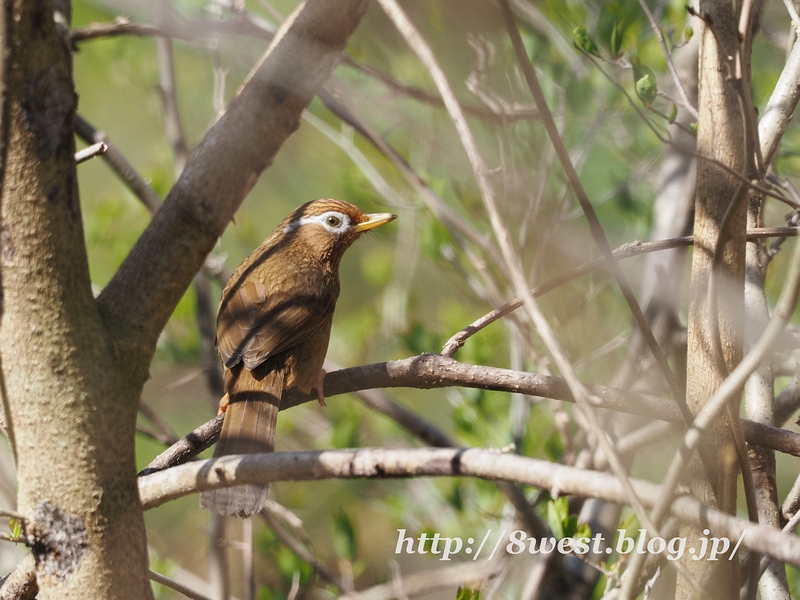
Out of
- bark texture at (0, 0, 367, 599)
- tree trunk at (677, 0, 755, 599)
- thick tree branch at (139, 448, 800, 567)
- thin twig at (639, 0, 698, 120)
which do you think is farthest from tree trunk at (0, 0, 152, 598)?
thin twig at (639, 0, 698, 120)

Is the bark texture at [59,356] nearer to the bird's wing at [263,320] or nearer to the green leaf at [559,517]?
the green leaf at [559,517]

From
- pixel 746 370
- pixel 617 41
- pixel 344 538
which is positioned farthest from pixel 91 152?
pixel 344 538

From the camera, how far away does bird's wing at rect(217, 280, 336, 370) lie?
3434 millimetres

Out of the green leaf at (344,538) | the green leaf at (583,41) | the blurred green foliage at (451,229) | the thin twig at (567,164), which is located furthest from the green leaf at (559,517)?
the green leaf at (344,538)

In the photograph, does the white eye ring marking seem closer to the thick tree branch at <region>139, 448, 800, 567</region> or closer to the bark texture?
the bark texture

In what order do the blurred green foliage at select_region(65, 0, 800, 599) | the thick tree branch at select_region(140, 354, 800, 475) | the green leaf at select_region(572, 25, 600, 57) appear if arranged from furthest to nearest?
the blurred green foliage at select_region(65, 0, 800, 599) < the green leaf at select_region(572, 25, 600, 57) < the thick tree branch at select_region(140, 354, 800, 475)

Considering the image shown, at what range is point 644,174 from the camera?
523 cm

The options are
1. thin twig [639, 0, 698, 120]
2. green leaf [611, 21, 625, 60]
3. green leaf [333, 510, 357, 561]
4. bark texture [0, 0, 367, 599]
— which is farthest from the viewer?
green leaf [333, 510, 357, 561]

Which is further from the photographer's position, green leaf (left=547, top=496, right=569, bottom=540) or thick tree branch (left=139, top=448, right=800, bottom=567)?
green leaf (left=547, top=496, right=569, bottom=540)

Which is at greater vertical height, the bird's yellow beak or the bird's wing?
the bird's yellow beak

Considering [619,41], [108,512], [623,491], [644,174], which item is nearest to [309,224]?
[619,41]

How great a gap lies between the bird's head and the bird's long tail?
981 mm

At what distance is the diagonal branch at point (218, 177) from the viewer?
171 centimetres

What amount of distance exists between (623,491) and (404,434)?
16.1 ft
